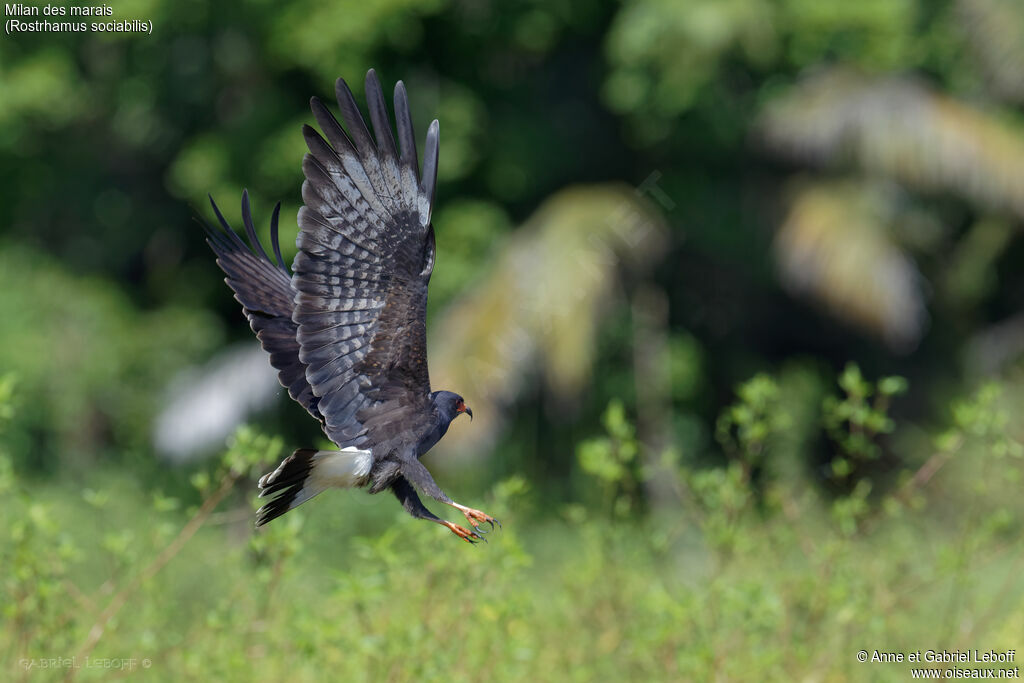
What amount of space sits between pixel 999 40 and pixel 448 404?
1214cm

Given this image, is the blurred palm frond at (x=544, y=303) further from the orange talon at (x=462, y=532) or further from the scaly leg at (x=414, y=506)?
the orange talon at (x=462, y=532)

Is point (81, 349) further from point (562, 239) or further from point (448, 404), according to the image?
point (448, 404)

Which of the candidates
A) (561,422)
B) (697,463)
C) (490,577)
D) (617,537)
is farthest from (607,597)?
(697,463)

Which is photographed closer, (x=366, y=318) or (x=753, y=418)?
(x=366, y=318)

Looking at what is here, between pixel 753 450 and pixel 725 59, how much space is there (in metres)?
9.48

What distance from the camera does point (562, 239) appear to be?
12289mm

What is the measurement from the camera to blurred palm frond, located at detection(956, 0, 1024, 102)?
14.6m

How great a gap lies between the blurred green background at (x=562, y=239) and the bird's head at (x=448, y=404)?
4071 millimetres

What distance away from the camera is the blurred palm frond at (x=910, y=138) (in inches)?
512

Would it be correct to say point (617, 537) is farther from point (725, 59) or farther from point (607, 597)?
point (725, 59)

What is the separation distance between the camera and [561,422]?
552 inches

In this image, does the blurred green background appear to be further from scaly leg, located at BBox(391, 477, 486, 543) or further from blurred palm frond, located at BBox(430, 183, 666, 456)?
scaly leg, located at BBox(391, 477, 486, 543)

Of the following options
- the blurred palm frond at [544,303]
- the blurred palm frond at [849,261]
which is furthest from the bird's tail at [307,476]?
the blurred palm frond at [849,261]

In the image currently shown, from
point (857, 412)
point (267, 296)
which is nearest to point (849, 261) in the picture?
point (857, 412)
